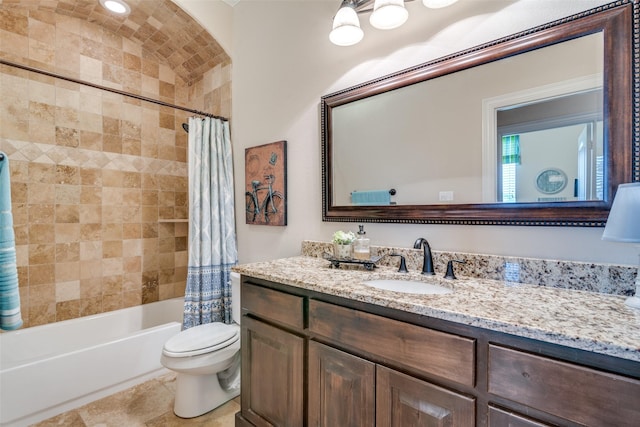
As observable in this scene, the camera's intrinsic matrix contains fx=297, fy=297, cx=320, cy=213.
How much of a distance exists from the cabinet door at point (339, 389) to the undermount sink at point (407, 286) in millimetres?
325

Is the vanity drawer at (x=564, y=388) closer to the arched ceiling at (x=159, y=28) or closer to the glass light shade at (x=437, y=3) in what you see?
the glass light shade at (x=437, y=3)

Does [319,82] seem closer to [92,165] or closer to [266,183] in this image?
[266,183]

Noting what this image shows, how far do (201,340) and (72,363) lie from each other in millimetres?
793

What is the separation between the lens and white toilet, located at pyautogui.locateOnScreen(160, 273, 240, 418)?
165 cm

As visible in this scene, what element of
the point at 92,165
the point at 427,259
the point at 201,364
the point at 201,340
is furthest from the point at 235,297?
the point at 92,165

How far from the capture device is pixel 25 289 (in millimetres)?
2178

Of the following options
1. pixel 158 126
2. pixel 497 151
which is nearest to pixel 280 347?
pixel 497 151

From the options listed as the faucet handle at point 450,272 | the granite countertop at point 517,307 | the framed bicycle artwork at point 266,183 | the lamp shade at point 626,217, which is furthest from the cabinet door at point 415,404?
the framed bicycle artwork at point 266,183

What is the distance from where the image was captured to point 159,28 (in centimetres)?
248

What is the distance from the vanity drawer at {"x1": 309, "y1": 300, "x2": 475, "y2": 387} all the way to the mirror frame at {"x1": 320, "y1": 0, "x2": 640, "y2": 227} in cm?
64

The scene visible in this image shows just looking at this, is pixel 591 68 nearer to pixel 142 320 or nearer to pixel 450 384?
pixel 450 384

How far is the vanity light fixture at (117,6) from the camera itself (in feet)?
7.23

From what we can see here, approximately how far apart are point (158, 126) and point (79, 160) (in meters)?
0.72

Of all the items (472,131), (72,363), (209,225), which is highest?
(472,131)
